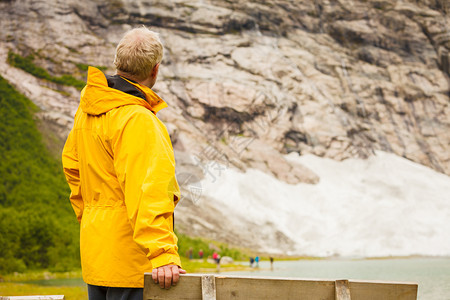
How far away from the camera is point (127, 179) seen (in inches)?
118

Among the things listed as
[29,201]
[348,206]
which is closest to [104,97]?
[29,201]

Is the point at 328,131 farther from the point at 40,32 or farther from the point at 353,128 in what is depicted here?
the point at 40,32

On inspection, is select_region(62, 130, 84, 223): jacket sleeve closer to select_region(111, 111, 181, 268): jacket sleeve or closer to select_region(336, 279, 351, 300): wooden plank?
select_region(111, 111, 181, 268): jacket sleeve

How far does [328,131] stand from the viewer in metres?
68.2

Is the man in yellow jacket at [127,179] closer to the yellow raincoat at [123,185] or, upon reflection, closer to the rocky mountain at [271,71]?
the yellow raincoat at [123,185]

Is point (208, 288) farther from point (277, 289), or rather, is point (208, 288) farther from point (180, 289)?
point (277, 289)

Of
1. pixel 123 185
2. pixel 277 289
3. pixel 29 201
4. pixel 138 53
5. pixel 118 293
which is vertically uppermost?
pixel 138 53

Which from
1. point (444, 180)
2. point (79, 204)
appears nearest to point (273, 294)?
point (79, 204)

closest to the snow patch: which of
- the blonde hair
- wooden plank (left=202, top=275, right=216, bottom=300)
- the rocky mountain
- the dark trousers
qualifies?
the rocky mountain

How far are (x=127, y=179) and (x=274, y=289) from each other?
111cm

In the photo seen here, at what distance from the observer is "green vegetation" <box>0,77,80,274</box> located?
2691 cm

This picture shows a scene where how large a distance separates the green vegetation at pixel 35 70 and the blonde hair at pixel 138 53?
190 ft

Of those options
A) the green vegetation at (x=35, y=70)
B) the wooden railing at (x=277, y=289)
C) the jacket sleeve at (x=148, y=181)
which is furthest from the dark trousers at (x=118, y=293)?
the green vegetation at (x=35, y=70)

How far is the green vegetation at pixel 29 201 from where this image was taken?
1059 inches
